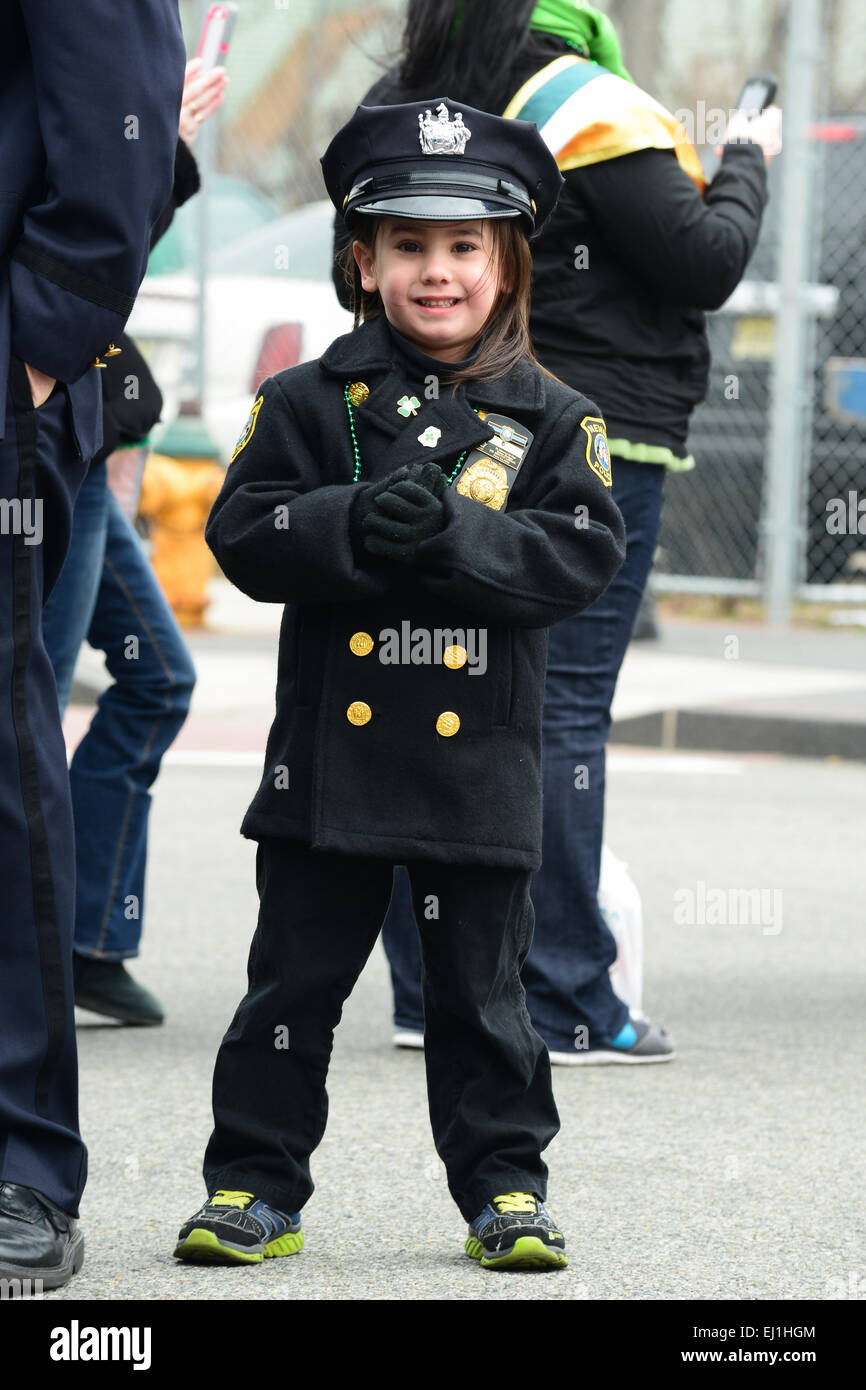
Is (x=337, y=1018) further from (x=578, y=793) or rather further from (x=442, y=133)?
(x=578, y=793)

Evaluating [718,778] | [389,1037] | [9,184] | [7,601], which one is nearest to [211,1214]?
[7,601]

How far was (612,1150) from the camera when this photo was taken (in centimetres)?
391

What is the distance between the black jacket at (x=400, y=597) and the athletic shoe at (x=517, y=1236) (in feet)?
1.47

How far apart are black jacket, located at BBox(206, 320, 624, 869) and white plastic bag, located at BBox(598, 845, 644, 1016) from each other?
1434 millimetres

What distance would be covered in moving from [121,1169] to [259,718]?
559 centimetres

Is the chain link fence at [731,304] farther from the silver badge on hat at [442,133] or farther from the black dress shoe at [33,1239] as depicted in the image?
the black dress shoe at [33,1239]

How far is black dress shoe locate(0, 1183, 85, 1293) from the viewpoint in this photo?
2.92m

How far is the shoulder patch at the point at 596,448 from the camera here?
3168 mm

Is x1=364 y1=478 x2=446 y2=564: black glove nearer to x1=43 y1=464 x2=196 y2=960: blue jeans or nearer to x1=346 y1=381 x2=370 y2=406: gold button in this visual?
x1=346 y1=381 x2=370 y2=406: gold button

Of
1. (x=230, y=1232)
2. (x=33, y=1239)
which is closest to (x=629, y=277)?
(x=230, y=1232)

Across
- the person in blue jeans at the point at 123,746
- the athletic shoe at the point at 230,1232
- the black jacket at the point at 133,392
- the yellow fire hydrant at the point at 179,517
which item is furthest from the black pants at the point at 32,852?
the yellow fire hydrant at the point at 179,517

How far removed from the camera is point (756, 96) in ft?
Answer: 15.8

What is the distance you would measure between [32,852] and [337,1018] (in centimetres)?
48

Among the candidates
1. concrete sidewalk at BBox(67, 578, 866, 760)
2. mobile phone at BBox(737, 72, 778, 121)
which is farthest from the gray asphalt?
concrete sidewalk at BBox(67, 578, 866, 760)
